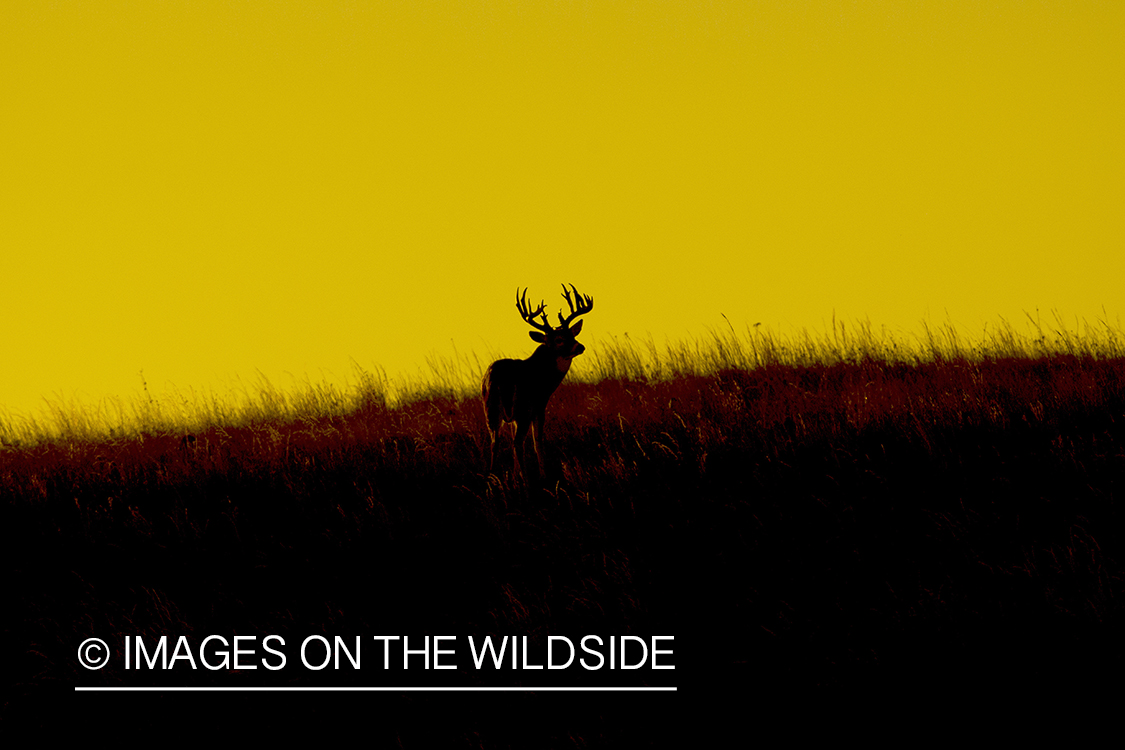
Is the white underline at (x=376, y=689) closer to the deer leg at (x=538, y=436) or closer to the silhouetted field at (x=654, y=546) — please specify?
the silhouetted field at (x=654, y=546)

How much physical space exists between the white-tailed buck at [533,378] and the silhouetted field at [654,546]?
23.4 inches

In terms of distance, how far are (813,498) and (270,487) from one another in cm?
542

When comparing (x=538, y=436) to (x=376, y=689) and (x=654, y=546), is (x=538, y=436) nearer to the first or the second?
(x=654, y=546)

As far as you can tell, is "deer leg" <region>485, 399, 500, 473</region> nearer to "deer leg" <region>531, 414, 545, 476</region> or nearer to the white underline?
"deer leg" <region>531, 414, 545, 476</region>

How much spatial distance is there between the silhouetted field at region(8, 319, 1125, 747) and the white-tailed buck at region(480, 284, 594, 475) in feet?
1.95

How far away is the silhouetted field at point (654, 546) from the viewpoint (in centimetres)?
718

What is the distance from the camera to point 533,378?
1025cm

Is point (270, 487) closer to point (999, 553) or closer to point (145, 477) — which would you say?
point (145, 477)

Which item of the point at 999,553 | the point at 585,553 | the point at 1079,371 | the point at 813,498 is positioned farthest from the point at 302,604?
the point at 1079,371

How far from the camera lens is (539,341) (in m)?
10.3

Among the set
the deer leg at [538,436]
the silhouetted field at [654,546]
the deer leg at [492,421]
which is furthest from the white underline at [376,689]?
the deer leg at [492,421]

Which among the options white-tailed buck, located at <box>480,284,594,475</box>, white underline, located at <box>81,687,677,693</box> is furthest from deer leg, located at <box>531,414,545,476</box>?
white underline, located at <box>81,687,677,693</box>

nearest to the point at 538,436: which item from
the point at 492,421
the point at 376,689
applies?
the point at 492,421

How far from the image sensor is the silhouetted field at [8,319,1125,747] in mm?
7184
